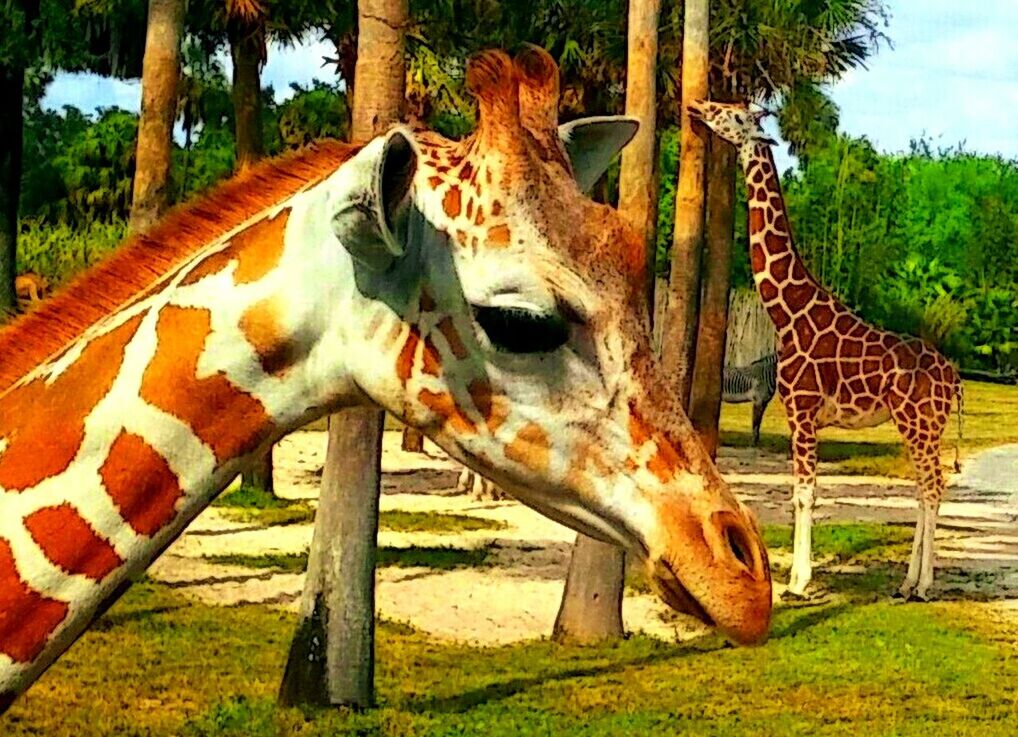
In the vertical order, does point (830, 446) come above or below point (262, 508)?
below

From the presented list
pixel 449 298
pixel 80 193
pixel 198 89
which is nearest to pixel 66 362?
pixel 449 298

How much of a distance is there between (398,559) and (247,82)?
5336mm

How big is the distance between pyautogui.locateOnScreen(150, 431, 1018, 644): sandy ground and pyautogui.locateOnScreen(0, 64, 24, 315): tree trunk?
4.15 metres

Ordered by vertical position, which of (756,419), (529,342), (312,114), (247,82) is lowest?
(756,419)

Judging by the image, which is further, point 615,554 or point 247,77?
point 247,77

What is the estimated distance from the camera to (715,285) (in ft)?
56.9

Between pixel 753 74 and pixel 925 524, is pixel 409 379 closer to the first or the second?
pixel 925 524

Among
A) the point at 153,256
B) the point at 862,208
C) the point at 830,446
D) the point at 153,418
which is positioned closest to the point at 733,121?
the point at 153,256

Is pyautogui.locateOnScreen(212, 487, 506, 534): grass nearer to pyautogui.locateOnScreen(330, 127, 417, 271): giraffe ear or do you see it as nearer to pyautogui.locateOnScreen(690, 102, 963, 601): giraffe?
pyautogui.locateOnScreen(690, 102, 963, 601): giraffe

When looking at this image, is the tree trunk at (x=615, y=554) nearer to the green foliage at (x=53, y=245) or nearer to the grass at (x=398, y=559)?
the grass at (x=398, y=559)

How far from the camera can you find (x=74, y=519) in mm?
2334

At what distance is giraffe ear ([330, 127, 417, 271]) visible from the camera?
2160 mm

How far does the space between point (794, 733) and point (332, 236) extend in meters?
5.34

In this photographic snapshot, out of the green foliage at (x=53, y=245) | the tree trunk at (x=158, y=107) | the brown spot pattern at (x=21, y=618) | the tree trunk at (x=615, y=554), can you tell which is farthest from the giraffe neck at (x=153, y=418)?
the green foliage at (x=53, y=245)
